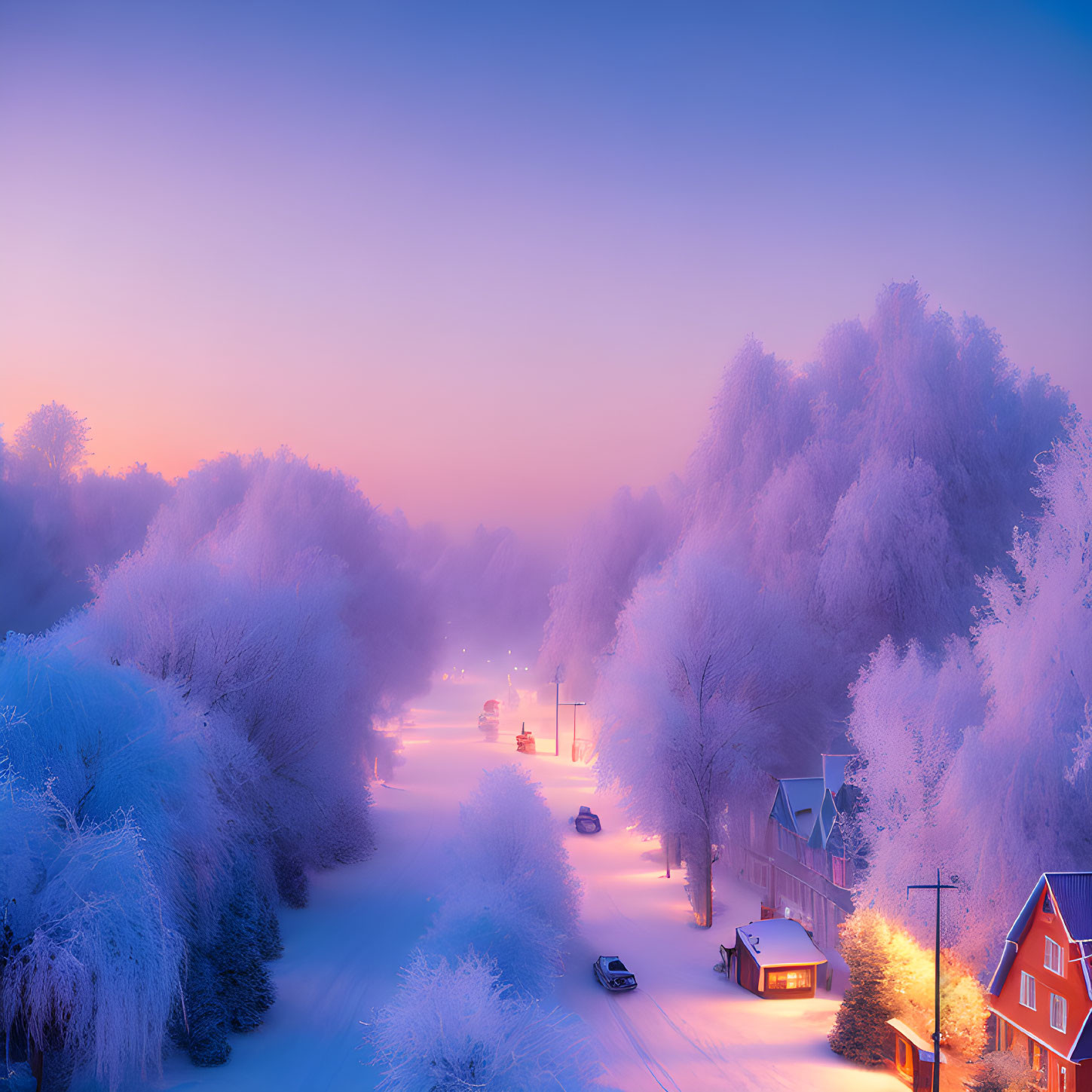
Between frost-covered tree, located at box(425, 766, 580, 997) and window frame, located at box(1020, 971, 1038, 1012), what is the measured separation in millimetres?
10173

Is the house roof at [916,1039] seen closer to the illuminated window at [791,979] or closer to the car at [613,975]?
the illuminated window at [791,979]

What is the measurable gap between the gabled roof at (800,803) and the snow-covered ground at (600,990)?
4.08 meters

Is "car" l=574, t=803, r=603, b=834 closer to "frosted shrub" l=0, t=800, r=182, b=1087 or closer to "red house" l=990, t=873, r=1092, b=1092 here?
"red house" l=990, t=873, r=1092, b=1092

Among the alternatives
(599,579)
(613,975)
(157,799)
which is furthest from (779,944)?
(599,579)

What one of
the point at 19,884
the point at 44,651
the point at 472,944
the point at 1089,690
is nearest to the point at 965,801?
the point at 1089,690

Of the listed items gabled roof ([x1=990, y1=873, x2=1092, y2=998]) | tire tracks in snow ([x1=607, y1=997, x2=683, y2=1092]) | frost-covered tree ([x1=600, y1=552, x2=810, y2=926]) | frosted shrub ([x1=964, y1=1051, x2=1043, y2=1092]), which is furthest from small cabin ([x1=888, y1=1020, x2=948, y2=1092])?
frost-covered tree ([x1=600, y1=552, x2=810, y2=926])

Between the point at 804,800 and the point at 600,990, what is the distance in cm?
911

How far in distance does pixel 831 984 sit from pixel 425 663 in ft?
112

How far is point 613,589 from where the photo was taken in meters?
49.8

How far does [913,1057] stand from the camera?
15891 millimetres

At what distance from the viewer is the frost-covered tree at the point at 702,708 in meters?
27.2

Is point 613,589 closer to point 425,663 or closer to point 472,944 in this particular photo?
point 425,663

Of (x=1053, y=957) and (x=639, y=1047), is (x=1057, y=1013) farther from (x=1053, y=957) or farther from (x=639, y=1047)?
(x=639, y=1047)

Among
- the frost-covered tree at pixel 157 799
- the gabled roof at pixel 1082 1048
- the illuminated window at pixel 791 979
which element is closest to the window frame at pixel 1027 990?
the gabled roof at pixel 1082 1048
